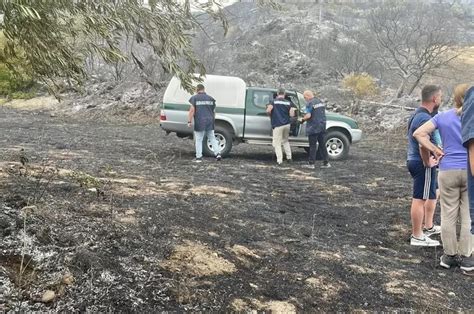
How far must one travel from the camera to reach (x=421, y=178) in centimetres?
546

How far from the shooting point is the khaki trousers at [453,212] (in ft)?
15.9

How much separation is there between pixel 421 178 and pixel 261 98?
6.95 meters

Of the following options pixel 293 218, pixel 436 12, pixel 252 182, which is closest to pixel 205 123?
pixel 252 182

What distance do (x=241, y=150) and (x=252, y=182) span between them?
506 cm

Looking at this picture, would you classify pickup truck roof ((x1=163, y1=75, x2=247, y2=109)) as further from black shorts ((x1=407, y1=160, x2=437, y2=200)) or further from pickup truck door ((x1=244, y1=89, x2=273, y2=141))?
black shorts ((x1=407, y1=160, x2=437, y2=200))

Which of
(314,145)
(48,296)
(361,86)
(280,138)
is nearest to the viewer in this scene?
(48,296)

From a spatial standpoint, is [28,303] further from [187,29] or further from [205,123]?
[205,123]

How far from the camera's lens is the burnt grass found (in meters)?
3.67

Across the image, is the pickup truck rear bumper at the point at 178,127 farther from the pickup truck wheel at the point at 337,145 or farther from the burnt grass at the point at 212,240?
the pickup truck wheel at the point at 337,145

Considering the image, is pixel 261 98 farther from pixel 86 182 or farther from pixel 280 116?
pixel 86 182

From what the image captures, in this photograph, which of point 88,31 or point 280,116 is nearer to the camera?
point 88,31

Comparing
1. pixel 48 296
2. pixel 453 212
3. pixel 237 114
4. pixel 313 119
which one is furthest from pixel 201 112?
pixel 48 296

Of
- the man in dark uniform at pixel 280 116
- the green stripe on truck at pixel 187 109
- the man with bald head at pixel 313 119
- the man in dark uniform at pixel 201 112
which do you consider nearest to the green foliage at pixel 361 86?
the green stripe on truck at pixel 187 109

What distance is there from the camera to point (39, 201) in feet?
17.9
